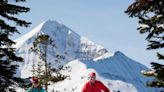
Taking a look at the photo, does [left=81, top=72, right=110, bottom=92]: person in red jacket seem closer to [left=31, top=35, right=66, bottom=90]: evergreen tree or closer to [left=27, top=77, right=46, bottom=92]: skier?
[left=27, top=77, right=46, bottom=92]: skier

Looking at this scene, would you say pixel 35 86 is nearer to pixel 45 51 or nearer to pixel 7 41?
pixel 7 41

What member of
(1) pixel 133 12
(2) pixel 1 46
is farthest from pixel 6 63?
(1) pixel 133 12

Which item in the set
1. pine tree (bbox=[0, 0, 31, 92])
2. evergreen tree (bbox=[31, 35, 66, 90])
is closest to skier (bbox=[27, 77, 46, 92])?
pine tree (bbox=[0, 0, 31, 92])

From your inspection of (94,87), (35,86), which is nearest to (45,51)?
(35,86)

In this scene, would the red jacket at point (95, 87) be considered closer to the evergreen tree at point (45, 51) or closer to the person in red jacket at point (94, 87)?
the person in red jacket at point (94, 87)

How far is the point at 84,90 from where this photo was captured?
54.6 ft

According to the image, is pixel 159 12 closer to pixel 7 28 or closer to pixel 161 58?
pixel 161 58

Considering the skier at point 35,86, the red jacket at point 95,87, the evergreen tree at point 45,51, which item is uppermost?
the evergreen tree at point 45,51

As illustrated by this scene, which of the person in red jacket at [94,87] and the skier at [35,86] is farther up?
the skier at [35,86]

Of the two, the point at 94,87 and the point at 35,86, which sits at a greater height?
the point at 35,86

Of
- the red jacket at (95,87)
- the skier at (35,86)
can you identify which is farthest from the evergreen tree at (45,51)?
the red jacket at (95,87)

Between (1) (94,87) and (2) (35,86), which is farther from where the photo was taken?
(2) (35,86)

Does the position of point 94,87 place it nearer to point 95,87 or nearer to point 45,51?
point 95,87

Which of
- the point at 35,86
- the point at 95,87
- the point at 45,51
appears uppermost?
the point at 45,51
